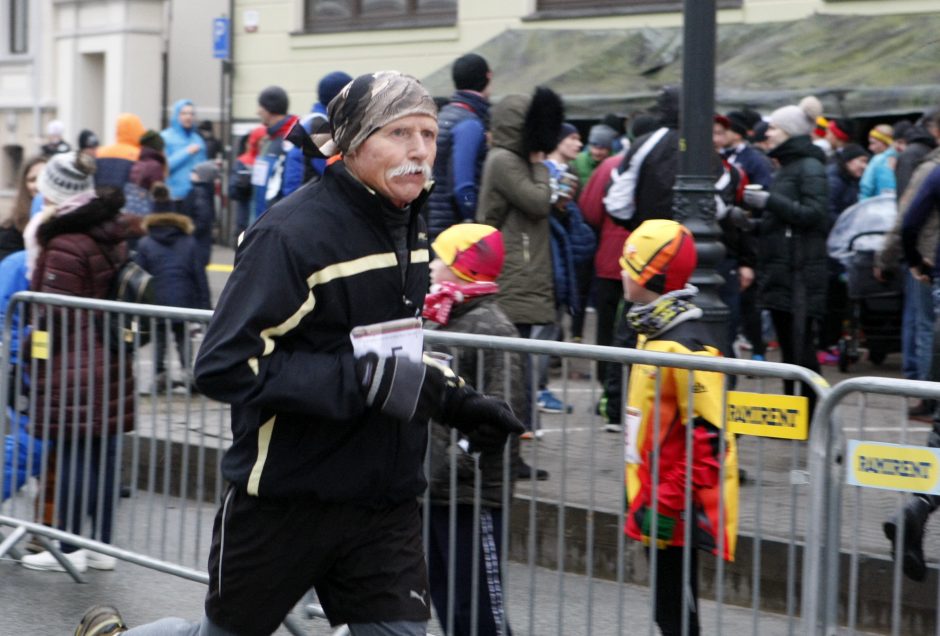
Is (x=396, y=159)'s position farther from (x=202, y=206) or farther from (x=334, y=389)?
(x=202, y=206)

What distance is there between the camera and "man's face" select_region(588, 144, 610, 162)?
11945 mm

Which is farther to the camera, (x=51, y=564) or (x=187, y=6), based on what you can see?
(x=187, y=6)

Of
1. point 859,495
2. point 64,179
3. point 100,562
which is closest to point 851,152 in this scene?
point 64,179

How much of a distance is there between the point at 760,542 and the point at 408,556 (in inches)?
40.7

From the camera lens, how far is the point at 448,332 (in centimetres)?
502

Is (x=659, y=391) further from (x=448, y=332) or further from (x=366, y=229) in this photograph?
(x=366, y=229)

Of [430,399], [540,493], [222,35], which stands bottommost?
[540,493]

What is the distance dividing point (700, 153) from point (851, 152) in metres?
5.56

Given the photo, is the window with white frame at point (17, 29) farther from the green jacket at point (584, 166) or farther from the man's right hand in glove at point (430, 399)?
the man's right hand in glove at point (430, 399)

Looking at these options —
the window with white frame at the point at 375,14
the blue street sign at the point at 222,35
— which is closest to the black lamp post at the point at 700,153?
the window with white frame at the point at 375,14

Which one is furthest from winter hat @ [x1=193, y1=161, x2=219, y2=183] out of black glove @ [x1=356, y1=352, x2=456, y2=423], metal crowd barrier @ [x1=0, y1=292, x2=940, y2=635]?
black glove @ [x1=356, y1=352, x2=456, y2=423]

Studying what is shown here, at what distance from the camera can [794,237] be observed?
366 inches

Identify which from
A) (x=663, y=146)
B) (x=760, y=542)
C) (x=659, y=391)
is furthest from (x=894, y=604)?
(x=663, y=146)

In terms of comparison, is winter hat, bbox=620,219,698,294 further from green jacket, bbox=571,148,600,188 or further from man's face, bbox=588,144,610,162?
green jacket, bbox=571,148,600,188
